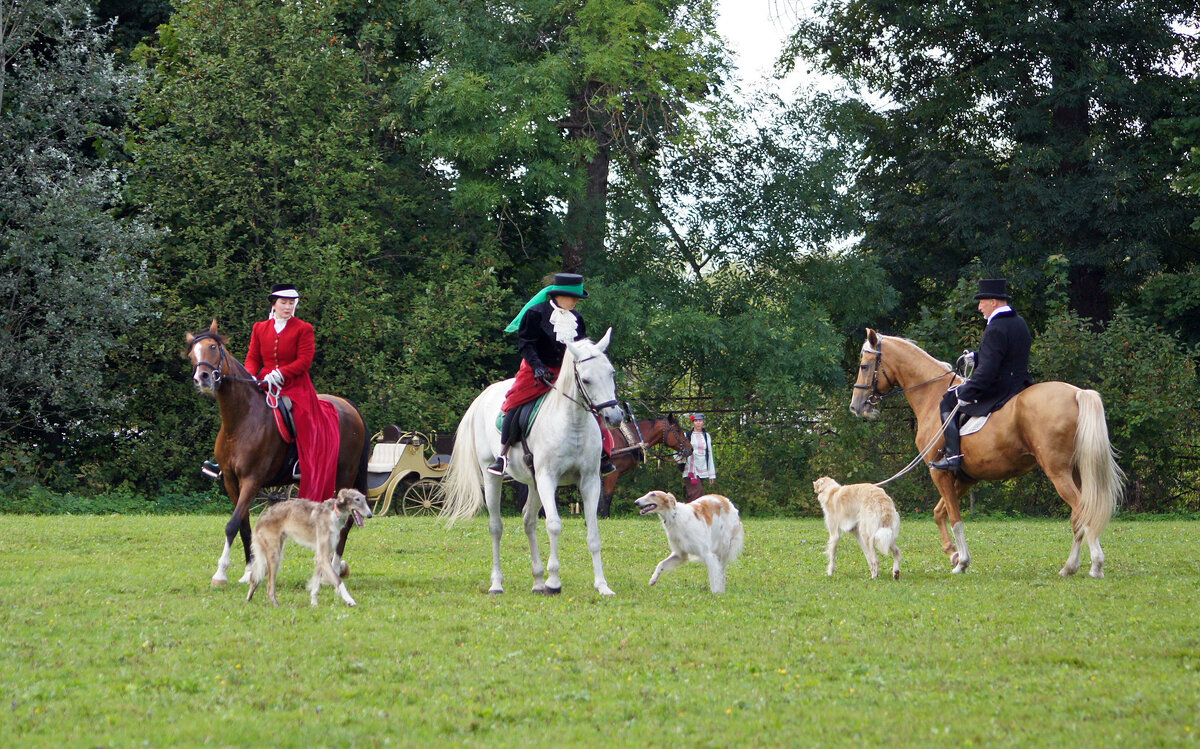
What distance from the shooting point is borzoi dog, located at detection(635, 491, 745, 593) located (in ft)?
33.8

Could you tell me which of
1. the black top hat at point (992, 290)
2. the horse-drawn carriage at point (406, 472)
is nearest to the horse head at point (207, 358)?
the black top hat at point (992, 290)

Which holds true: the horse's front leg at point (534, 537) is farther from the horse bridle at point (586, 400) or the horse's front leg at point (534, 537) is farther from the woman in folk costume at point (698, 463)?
the woman in folk costume at point (698, 463)

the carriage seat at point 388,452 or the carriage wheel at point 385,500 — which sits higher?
the carriage seat at point 388,452

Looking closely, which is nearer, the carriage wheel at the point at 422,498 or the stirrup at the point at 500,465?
the stirrup at the point at 500,465

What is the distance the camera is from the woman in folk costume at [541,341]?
10.4 m

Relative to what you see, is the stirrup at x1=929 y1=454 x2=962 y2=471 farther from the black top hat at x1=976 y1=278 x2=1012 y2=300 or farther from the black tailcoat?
the black top hat at x1=976 y1=278 x2=1012 y2=300

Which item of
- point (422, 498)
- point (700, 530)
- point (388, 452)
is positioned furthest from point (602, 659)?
point (422, 498)

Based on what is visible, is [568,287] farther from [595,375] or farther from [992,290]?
[992,290]

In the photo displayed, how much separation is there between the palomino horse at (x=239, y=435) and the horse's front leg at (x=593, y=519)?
85.7 inches

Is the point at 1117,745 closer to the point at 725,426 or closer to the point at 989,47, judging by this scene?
the point at 725,426

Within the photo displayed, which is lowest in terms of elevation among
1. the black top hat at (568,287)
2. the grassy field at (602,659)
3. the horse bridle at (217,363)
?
the grassy field at (602,659)

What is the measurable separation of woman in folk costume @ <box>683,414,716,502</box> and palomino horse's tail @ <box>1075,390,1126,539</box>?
12173 mm

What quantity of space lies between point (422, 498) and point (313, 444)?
42.0 feet

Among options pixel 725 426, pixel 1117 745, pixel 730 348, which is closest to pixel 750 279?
pixel 730 348
